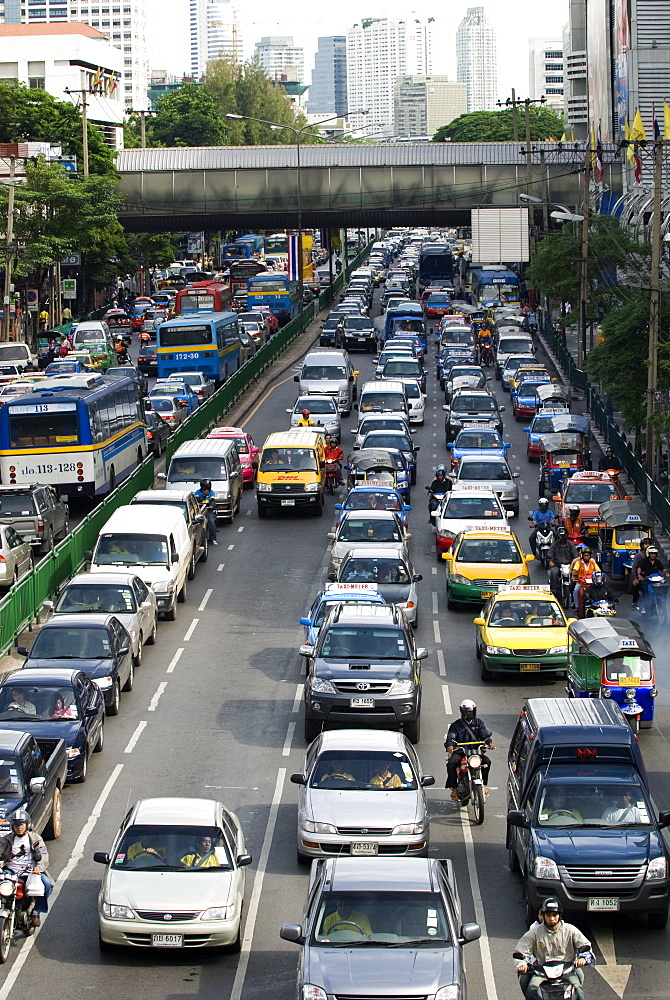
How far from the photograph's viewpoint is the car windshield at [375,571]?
29.3 m

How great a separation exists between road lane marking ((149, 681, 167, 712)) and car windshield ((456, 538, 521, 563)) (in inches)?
291

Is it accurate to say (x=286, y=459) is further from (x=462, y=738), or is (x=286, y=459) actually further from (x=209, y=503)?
(x=462, y=738)

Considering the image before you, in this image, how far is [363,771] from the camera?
58.3ft

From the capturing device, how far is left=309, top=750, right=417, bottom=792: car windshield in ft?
57.9

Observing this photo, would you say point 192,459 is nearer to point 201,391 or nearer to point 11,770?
point 201,391

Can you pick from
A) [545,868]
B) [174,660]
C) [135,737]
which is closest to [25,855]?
[545,868]

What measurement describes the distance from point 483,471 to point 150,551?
11432 millimetres

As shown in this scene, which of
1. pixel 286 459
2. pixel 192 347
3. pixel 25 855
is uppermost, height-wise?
pixel 192 347

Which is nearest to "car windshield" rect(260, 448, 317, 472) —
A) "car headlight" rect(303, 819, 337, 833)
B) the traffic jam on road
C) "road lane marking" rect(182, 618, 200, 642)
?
the traffic jam on road

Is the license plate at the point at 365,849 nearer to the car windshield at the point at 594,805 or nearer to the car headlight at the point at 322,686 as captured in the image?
the car windshield at the point at 594,805

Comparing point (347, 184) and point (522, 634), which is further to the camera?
point (347, 184)

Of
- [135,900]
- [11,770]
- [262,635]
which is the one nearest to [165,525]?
[262,635]

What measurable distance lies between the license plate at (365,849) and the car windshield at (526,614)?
9676mm

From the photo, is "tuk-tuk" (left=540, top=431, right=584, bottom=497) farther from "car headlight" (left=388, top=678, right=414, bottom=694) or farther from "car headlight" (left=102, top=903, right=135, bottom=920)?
"car headlight" (left=102, top=903, right=135, bottom=920)
